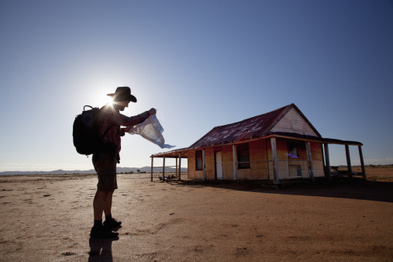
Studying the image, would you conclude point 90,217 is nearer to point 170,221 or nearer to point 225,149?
point 170,221

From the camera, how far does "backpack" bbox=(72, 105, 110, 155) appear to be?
2527 mm

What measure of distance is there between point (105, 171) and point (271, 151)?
9706 mm

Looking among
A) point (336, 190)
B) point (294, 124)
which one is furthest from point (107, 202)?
point (294, 124)

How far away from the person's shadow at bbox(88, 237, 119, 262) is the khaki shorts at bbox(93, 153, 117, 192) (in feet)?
2.04

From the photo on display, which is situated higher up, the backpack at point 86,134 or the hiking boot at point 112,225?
the backpack at point 86,134

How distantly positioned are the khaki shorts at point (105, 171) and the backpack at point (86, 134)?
15 centimetres

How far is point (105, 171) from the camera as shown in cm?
268

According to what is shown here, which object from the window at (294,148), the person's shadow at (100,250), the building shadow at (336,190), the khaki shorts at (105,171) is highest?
the window at (294,148)

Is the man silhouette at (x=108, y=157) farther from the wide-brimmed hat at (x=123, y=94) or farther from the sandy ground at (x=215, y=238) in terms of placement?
the sandy ground at (x=215, y=238)

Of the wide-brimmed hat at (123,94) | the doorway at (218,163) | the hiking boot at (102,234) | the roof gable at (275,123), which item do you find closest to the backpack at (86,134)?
the wide-brimmed hat at (123,94)

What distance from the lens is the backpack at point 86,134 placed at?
2527 millimetres

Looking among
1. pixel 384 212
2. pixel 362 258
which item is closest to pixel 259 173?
pixel 384 212

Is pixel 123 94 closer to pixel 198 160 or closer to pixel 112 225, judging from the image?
pixel 112 225

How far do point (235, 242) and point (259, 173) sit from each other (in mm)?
9690
